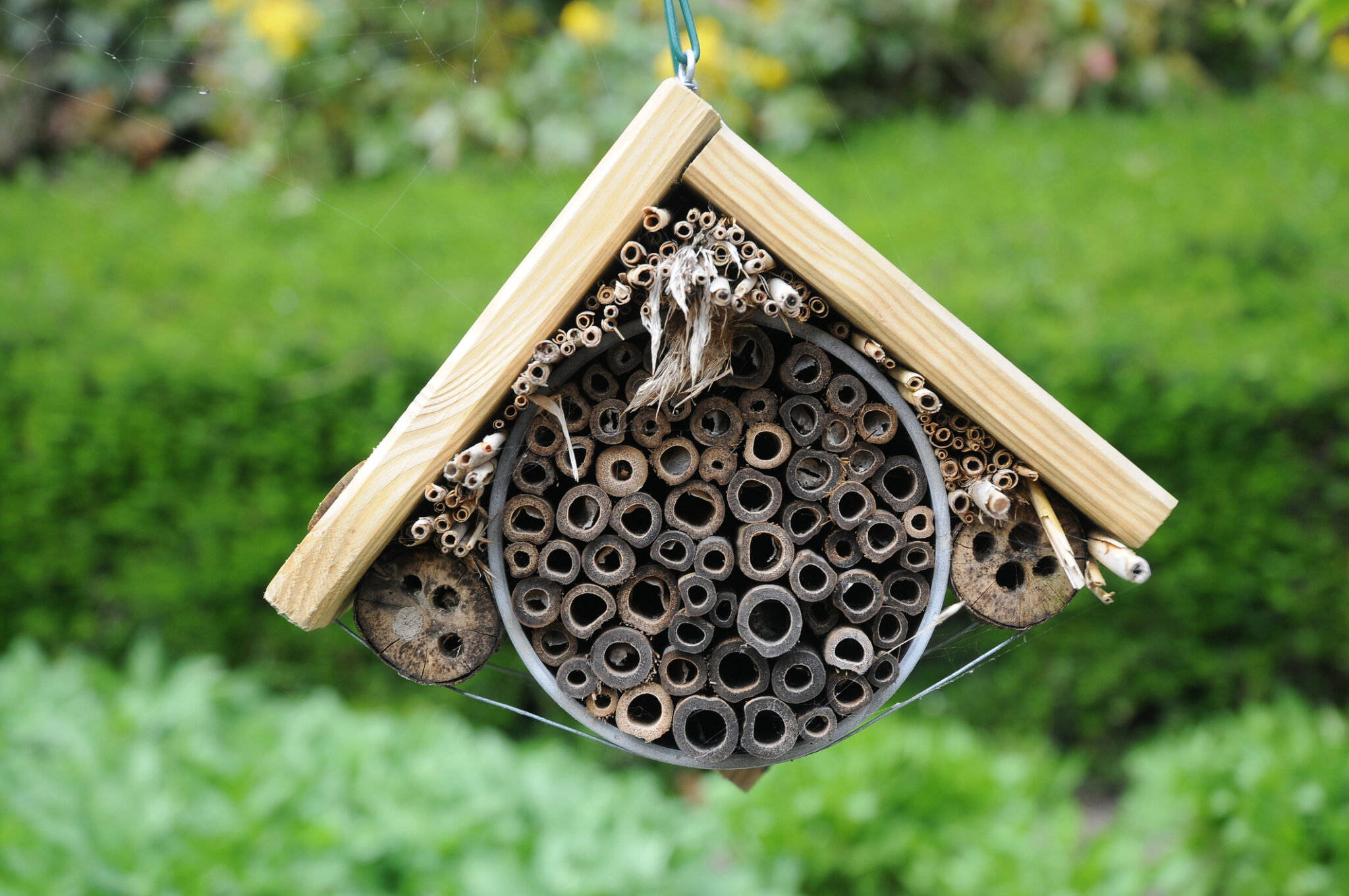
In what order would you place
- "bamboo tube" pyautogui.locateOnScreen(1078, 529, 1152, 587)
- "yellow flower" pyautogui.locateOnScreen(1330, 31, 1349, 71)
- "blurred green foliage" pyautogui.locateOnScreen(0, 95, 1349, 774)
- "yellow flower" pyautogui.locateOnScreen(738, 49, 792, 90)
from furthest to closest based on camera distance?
1. "yellow flower" pyautogui.locateOnScreen(1330, 31, 1349, 71)
2. "yellow flower" pyautogui.locateOnScreen(738, 49, 792, 90)
3. "blurred green foliage" pyautogui.locateOnScreen(0, 95, 1349, 774)
4. "bamboo tube" pyautogui.locateOnScreen(1078, 529, 1152, 587)

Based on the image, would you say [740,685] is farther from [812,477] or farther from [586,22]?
[586,22]

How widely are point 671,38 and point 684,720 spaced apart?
0.94m

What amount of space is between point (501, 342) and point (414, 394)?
2414 millimetres

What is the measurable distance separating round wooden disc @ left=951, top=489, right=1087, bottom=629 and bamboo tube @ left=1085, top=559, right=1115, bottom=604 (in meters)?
0.02

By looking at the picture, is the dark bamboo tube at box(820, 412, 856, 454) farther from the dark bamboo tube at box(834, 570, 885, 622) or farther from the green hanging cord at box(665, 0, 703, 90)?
the green hanging cord at box(665, 0, 703, 90)

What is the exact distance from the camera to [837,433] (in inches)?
50.5

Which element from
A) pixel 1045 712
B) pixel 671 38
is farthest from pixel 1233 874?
pixel 671 38

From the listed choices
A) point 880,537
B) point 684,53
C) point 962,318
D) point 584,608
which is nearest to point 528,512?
point 584,608

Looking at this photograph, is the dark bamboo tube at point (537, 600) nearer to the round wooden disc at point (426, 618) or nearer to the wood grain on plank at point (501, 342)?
the round wooden disc at point (426, 618)

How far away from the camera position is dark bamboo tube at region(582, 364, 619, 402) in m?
1.28

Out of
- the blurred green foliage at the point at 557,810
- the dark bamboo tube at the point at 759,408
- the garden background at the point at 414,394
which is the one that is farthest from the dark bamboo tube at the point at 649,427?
the blurred green foliage at the point at 557,810

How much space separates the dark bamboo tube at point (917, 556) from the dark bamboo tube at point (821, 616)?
120 mm

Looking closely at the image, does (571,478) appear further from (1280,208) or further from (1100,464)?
(1280,208)

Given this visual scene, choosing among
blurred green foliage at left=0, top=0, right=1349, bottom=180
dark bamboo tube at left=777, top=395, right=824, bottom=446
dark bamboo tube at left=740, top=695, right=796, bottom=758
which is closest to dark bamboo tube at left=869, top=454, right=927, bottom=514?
dark bamboo tube at left=777, top=395, right=824, bottom=446
